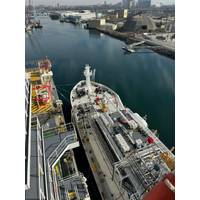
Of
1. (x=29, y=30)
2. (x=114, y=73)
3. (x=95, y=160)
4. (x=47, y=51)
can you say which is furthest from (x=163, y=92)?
(x=29, y=30)

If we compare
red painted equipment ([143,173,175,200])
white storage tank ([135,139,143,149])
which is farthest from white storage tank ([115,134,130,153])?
red painted equipment ([143,173,175,200])

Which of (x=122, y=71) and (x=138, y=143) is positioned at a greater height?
(x=122, y=71)

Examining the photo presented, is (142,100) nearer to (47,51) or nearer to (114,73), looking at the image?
(114,73)

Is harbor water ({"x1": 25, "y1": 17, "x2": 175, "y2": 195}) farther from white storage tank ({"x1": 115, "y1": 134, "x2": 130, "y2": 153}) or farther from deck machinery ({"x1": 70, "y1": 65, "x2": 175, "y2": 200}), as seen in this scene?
white storage tank ({"x1": 115, "y1": 134, "x2": 130, "y2": 153})

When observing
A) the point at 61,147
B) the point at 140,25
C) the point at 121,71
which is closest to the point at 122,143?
the point at 61,147

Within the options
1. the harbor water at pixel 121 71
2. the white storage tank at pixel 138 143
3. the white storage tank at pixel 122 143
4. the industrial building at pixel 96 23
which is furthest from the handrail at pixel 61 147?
the industrial building at pixel 96 23

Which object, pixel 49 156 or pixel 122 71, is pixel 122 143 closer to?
pixel 49 156
